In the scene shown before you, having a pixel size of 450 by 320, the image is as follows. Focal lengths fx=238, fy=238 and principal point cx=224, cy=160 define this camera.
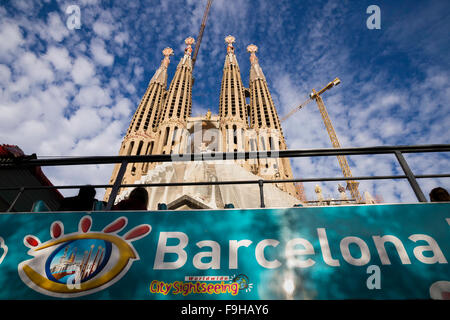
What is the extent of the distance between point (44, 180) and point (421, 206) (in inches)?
305

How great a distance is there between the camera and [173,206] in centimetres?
1177

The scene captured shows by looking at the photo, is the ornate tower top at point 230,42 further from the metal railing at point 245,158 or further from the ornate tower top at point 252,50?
the metal railing at point 245,158

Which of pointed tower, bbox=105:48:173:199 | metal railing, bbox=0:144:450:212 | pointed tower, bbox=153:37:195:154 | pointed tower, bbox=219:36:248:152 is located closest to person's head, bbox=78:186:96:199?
metal railing, bbox=0:144:450:212

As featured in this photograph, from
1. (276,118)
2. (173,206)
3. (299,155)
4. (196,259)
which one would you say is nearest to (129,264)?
(196,259)

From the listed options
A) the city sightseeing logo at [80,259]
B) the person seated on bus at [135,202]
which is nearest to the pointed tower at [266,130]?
the person seated on bus at [135,202]

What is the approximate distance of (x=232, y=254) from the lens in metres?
2.66

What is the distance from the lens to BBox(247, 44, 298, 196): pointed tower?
1544 inches

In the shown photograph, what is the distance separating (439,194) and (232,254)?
3.86 metres

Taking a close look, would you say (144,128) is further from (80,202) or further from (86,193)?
(80,202)

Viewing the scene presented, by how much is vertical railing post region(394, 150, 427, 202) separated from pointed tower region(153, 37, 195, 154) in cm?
3817

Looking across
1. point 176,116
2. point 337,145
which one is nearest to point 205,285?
point 176,116

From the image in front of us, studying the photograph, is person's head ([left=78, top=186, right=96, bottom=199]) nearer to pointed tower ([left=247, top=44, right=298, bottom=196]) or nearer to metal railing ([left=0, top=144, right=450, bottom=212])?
metal railing ([left=0, top=144, right=450, bottom=212])
